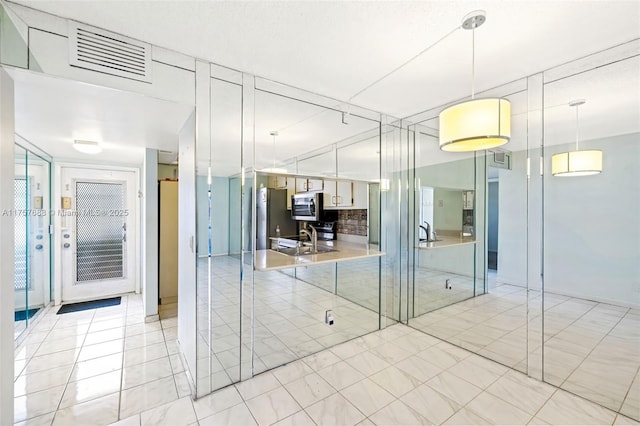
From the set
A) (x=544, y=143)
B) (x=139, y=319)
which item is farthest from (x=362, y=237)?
(x=139, y=319)

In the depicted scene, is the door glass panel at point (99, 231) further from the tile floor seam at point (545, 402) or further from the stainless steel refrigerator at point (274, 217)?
the tile floor seam at point (545, 402)

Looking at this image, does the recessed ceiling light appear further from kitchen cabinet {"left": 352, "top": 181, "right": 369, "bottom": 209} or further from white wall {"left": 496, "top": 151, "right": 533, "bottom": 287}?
white wall {"left": 496, "top": 151, "right": 533, "bottom": 287}

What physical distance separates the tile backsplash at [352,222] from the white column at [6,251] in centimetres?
311

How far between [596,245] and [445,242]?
1426 mm

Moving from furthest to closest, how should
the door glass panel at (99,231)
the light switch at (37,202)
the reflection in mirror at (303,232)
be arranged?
the door glass panel at (99,231), the light switch at (37,202), the reflection in mirror at (303,232)

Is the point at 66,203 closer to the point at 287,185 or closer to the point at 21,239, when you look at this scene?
the point at 21,239

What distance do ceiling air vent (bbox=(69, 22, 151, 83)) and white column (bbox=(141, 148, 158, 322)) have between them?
5.66ft

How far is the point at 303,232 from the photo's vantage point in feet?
12.6

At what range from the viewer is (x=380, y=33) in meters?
1.76

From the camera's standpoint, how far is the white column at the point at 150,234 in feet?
11.0

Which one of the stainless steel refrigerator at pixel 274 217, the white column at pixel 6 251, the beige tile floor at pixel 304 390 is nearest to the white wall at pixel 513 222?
the beige tile floor at pixel 304 390

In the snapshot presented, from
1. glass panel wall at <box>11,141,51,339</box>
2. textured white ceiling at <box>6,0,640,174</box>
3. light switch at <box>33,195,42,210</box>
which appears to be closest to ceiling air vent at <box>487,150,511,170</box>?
textured white ceiling at <box>6,0,640,174</box>

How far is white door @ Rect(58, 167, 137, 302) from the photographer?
3.96 m

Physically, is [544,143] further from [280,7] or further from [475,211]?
[280,7]
